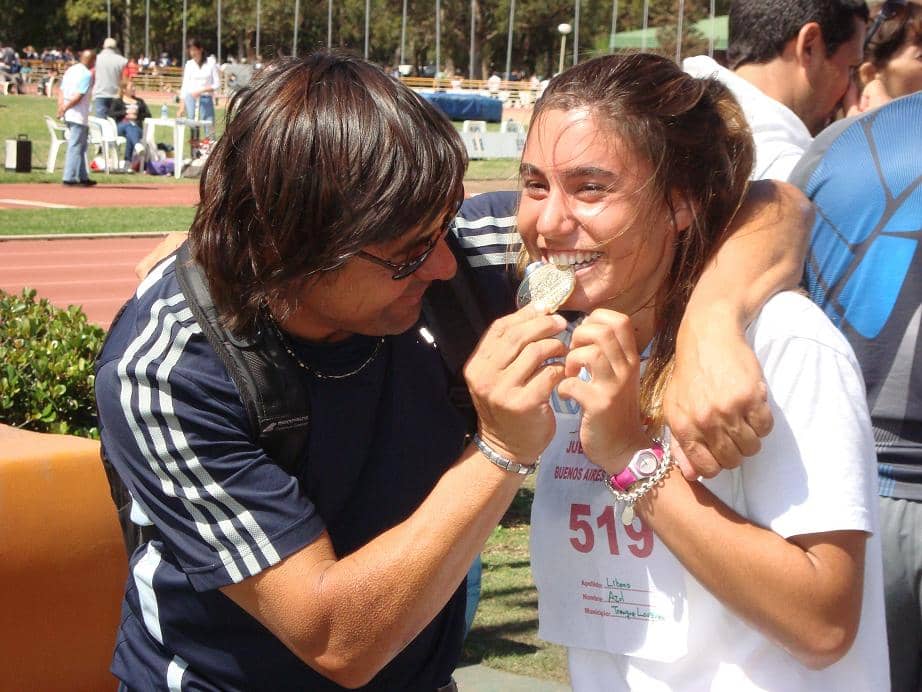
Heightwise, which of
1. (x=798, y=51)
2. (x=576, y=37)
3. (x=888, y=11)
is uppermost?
(x=576, y=37)

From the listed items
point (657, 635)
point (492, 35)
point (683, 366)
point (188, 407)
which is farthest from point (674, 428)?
point (492, 35)

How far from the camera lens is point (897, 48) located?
3.23 meters

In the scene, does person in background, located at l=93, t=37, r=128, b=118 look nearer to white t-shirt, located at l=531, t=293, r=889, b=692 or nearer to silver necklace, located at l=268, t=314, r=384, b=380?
silver necklace, located at l=268, t=314, r=384, b=380

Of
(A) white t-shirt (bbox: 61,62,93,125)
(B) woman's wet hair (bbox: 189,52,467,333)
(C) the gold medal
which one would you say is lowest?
(A) white t-shirt (bbox: 61,62,93,125)

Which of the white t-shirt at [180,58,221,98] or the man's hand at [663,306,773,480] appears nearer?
the man's hand at [663,306,773,480]

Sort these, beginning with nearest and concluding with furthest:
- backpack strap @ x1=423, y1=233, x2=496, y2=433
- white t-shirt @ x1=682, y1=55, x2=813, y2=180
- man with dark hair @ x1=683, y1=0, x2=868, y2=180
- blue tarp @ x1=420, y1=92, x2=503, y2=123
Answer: backpack strap @ x1=423, y1=233, x2=496, y2=433 < white t-shirt @ x1=682, y1=55, x2=813, y2=180 < man with dark hair @ x1=683, y1=0, x2=868, y2=180 < blue tarp @ x1=420, y1=92, x2=503, y2=123

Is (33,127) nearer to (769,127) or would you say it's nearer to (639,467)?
(769,127)

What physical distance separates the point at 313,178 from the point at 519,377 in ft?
1.53

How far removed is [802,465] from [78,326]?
3801 millimetres

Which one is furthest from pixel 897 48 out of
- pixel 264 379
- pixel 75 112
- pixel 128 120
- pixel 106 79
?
pixel 128 120

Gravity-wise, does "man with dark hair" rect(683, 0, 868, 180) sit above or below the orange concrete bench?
above

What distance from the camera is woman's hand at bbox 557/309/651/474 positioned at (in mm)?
1766

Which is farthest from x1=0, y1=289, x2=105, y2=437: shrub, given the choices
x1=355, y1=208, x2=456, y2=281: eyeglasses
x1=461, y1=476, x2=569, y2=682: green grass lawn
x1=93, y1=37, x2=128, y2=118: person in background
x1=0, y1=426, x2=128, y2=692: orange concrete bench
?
x1=93, y1=37, x2=128, y2=118: person in background

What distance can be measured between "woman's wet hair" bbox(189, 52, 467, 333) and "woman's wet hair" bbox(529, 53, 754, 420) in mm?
284
